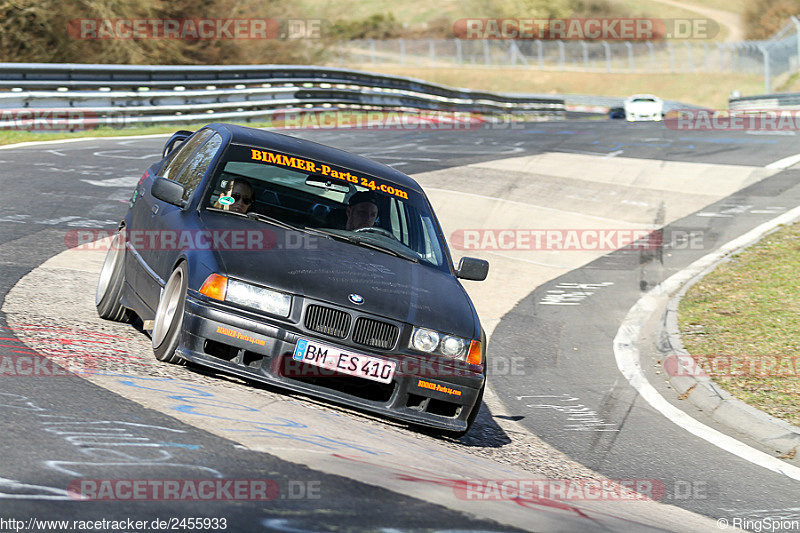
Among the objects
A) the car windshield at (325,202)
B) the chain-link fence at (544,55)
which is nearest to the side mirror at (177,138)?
the car windshield at (325,202)

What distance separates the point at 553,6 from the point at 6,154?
85.7 m

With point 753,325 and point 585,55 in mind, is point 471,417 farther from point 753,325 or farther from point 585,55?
point 585,55

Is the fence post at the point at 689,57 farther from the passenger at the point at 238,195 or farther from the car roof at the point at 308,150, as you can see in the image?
the passenger at the point at 238,195

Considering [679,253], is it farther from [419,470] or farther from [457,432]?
[419,470]

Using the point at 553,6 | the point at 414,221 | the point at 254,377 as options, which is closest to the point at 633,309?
the point at 414,221

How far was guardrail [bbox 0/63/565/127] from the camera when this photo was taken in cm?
2086

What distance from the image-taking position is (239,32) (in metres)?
35.6

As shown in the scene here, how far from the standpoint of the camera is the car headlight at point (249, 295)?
5797mm

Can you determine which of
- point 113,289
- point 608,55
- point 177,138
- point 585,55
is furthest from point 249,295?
point 608,55

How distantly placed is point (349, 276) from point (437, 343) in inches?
26.5

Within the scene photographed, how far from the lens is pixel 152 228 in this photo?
720 cm

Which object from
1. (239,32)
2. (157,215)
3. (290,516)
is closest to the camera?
(290,516)

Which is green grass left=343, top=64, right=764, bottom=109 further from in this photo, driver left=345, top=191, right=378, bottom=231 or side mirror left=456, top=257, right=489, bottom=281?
side mirror left=456, top=257, right=489, bottom=281

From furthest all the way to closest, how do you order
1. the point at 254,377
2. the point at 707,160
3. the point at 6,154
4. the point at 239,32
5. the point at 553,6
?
the point at 553,6, the point at 239,32, the point at 707,160, the point at 6,154, the point at 254,377
